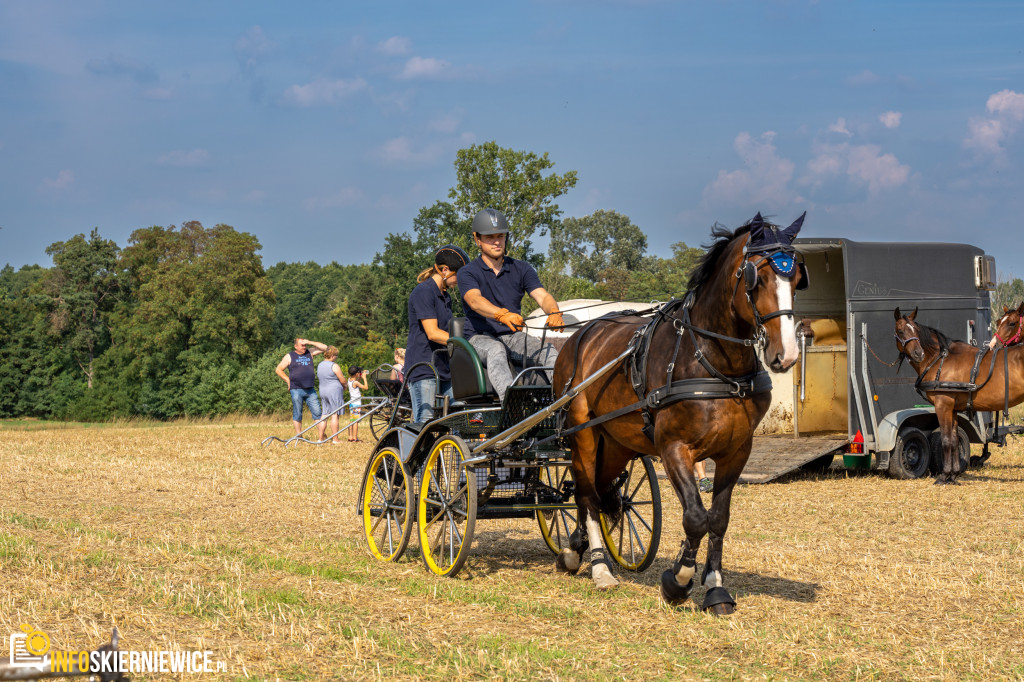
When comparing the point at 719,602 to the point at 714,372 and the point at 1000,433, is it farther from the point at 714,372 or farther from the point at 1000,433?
the point at 1000,433

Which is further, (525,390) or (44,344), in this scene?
(44,344)

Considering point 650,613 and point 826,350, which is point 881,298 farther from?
point 650,613

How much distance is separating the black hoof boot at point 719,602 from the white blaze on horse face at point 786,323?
147cm

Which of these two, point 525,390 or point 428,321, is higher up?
point 428,321

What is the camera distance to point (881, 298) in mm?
Answer: 13102

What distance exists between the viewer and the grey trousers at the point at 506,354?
6.84 metres

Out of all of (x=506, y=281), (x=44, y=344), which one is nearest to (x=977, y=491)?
(x=506, y=281)

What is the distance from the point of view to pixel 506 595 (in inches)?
238

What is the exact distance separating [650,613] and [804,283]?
211 cm

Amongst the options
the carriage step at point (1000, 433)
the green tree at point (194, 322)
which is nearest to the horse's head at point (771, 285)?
the carriage step at point (1000, 433)

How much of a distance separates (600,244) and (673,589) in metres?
98.2

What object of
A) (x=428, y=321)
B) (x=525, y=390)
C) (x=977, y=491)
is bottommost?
(x=977, y=491)

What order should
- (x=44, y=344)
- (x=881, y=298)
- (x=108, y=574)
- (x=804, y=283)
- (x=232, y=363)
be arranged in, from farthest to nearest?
(x=44, y=344)
(x=232, y=363)
(x=881, y=298)
(x=108, y=574)
(x=804, y=283)

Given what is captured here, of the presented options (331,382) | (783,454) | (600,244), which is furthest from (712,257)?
(600,244)
